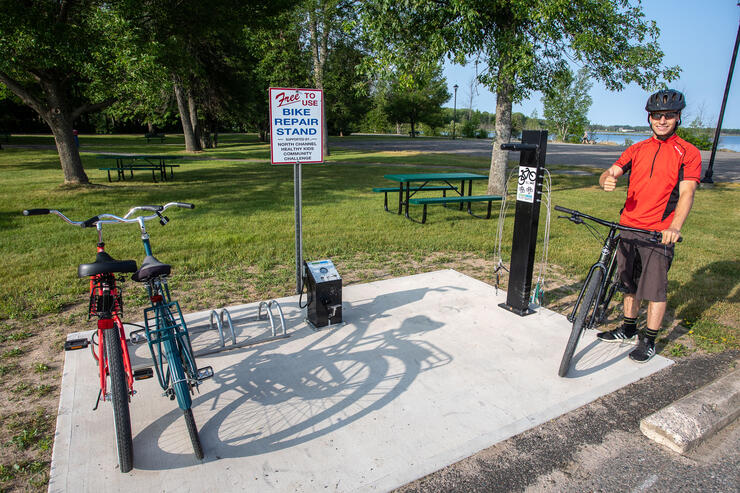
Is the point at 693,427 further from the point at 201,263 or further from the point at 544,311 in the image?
the point at 201,263

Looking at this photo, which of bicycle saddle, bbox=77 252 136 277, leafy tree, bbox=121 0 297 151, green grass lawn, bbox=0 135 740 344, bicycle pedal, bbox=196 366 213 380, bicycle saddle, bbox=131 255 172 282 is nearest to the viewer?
bicycle saddle, bbox=77 252 136 277

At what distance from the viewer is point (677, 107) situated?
11.1ft

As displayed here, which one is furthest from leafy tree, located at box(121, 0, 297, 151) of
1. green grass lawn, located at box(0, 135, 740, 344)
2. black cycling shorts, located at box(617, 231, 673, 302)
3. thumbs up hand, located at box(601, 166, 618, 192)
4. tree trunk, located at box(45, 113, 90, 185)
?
black cycling shorts, located at box(617, 231, 673, 302)

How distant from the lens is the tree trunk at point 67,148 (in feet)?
39.0

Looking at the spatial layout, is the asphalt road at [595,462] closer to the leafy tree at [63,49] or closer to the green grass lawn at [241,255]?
the green grass lawn at [241,255]

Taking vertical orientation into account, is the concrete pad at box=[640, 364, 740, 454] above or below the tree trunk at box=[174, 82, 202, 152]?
below

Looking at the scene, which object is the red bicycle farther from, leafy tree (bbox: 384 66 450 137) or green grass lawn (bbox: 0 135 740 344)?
leafy tree (bbox: 384 66 450 137)

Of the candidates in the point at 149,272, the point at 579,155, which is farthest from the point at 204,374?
the point at 579,155

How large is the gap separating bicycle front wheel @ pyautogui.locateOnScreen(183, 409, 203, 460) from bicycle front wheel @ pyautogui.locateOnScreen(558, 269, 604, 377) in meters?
2.67

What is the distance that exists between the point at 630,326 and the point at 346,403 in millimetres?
2768

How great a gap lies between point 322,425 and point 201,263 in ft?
13.3

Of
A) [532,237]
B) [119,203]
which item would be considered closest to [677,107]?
[532,237]

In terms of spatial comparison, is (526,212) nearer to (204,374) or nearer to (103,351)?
(204,374)

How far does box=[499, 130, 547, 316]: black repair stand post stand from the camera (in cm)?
421
